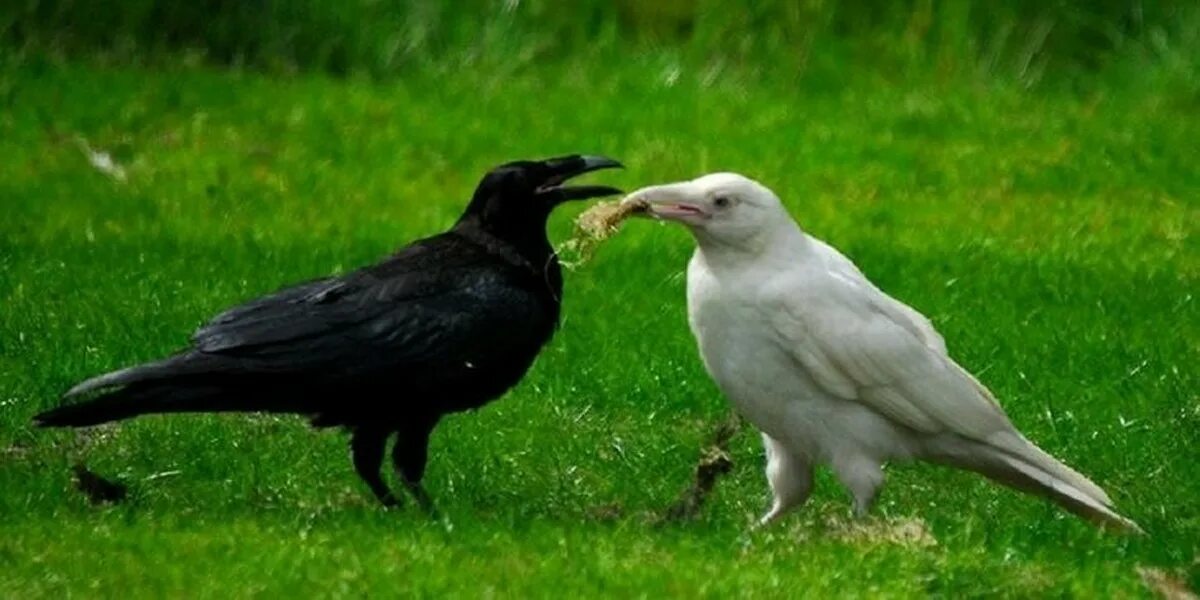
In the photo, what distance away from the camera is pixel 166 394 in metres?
8.23

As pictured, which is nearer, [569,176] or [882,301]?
[882,301]

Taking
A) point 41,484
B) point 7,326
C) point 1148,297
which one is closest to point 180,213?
point 7,326

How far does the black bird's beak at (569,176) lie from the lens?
9.02m

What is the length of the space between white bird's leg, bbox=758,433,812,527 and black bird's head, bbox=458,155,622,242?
93 centimetres

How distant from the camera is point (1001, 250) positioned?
13.2 metres

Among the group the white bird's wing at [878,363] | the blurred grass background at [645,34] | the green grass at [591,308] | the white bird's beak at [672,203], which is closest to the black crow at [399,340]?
the green grass at [591,308]

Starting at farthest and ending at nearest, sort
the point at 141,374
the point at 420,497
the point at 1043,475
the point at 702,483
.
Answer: the point at 702,483 → the point at 420,497 → the point at 1043,475 → the point at 141,374

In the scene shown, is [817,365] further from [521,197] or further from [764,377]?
[521,197]

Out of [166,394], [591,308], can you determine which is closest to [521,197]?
[166,394]

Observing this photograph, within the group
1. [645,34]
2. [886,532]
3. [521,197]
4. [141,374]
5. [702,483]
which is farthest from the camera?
[645,34]

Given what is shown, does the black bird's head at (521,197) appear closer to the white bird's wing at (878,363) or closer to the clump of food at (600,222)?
the clump of food at (600,222)

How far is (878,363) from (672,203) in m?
0.70

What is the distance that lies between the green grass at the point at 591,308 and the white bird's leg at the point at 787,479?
14 cm

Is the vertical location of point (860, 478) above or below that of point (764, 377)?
below
